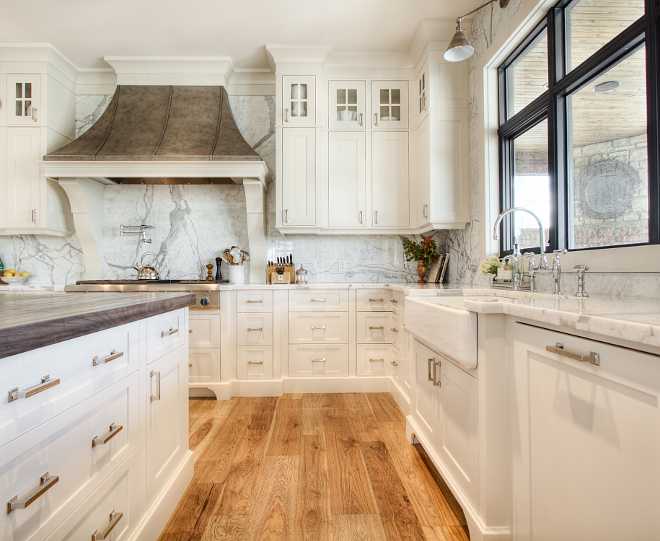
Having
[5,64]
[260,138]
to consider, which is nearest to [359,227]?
[260,138]

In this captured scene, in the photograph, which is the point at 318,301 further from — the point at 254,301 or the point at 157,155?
the point at 157,155

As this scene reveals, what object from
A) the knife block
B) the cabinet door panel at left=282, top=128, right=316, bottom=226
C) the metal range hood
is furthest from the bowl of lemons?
the cabinet door panel at left=282, top=128, right=316, bottom=226

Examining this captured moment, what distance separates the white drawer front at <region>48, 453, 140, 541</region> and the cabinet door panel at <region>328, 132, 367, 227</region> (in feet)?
7.87

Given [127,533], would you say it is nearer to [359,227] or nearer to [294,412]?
[294,412]

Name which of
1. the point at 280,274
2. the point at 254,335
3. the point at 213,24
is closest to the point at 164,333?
the point at 254,335

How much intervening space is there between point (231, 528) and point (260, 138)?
310cm

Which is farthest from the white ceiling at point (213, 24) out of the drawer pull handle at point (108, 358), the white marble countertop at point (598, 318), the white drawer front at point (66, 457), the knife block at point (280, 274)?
the white drawer front at point (66, 457)

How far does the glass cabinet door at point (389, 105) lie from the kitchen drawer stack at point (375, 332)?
1.49 m

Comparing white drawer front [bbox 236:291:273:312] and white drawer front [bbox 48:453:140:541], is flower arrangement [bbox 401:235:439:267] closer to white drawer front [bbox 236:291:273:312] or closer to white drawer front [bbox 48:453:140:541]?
white drawer front [bbox 236:291:273:312]

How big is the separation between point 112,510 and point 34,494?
40 cm

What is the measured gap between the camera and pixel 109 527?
980mm

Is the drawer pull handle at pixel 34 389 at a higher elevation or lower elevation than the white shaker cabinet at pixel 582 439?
higher

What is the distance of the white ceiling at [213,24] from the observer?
102 inches

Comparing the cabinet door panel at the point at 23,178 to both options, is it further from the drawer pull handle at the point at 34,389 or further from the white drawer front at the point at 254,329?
the drawer pull handle at the point at 34,389
